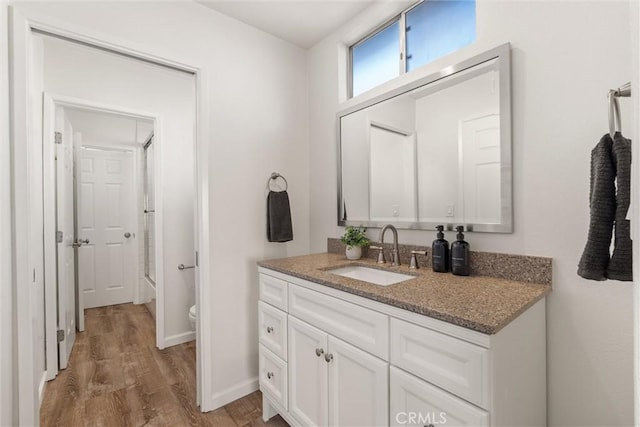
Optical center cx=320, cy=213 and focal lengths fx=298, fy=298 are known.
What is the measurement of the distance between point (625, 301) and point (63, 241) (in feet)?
10.8

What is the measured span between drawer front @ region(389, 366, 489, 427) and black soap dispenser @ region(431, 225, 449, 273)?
589mm

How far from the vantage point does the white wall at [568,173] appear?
1.08 metres

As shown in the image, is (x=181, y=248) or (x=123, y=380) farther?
(x=181, y=248)

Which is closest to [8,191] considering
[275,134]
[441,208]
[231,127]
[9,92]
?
[9,92]

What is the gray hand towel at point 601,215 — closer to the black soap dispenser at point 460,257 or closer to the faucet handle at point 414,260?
the black soap dispenser at point 460,257

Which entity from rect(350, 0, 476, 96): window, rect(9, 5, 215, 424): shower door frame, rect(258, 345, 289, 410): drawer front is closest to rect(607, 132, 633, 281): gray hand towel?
rect(350, 0, 476, 96): window

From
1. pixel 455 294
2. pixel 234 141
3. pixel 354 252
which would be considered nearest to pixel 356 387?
pixel 455 294

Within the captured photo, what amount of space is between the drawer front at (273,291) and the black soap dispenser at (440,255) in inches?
30.8

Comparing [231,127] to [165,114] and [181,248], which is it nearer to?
[165,114]

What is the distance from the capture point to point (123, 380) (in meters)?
2.12

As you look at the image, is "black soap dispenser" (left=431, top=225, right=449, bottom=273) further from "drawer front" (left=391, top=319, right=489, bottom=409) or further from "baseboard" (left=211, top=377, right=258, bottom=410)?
"baseboard" (left=211, top=377, right=258, bottom=410)

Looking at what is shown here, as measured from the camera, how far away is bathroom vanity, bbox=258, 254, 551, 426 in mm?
880

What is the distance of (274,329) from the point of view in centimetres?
167

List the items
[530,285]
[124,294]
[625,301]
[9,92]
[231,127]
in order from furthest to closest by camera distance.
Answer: [124,294] < [231,127] < [9,92] < [530,285] < [625,301]
